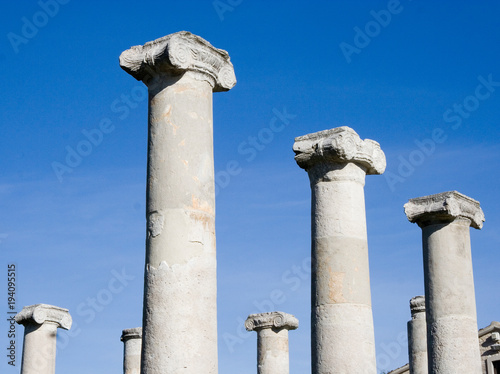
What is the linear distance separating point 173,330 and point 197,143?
2.97 meters

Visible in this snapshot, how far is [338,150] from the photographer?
54.7ft

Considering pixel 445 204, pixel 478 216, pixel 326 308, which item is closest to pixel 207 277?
pixel 326 308

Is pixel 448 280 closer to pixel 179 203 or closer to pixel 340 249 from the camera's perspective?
pixel 340 249

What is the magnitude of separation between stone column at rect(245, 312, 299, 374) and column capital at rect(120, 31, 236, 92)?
17.7m

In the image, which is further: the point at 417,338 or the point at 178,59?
the point at 417,338

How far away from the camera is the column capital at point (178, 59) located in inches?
500

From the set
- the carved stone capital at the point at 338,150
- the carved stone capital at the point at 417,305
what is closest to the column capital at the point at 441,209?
the carved stone capital at the point at 338,150

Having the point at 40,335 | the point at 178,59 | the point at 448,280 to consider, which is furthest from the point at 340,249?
the point at 40,335

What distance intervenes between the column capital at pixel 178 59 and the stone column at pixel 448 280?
938cm

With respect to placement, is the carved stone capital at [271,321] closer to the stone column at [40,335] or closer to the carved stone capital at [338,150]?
the stone column at [40,335]

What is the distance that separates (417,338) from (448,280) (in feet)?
30.3

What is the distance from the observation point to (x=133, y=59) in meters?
13.2

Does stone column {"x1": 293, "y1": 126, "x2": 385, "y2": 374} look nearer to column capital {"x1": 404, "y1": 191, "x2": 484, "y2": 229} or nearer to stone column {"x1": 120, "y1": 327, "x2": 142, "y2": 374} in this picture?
column capital {"x1": 404, "y1": 191, "x2": 484, "y2": 229}

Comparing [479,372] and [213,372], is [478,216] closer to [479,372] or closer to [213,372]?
[479,372]
